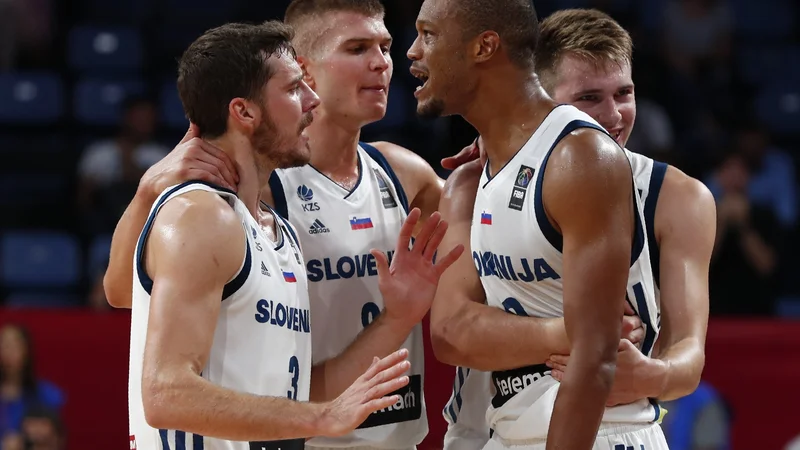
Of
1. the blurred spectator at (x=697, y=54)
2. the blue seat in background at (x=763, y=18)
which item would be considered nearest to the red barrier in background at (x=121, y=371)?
the blurred spectator at (x=697, y=54)

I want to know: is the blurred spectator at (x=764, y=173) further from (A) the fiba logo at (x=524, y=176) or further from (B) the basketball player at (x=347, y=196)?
(A) the fiba logo at (x=524, y=176)

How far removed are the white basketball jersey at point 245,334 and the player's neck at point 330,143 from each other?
1061 mm

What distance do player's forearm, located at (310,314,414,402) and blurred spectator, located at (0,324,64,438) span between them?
14.7 feet

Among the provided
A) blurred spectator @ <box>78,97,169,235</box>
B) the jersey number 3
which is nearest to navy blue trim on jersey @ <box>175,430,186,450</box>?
the jersey number 3

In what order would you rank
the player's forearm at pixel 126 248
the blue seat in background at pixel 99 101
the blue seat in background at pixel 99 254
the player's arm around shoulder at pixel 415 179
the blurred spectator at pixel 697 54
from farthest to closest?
the blurred spectator at pixel 697 54 < the blue seat in background at pixel 99 101 < the blue seat in background at pixel 99 254 < the player's arm around shoulder at pixel 415 179 < the player's forearm at pixel 126 248

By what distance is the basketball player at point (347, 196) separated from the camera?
5129 mm

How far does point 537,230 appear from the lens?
4.09 metres

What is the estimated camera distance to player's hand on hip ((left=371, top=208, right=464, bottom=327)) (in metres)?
4.49

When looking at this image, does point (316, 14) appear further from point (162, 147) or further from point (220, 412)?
point (162, 147)

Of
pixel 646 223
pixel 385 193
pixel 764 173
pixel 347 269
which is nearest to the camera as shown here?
pixel 646 223

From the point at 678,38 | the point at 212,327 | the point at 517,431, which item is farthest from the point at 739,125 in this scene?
the point at 212,327

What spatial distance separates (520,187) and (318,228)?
50.6 inches

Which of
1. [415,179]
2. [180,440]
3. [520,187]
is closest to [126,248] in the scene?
[180,440]

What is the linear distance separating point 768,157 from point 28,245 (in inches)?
286
